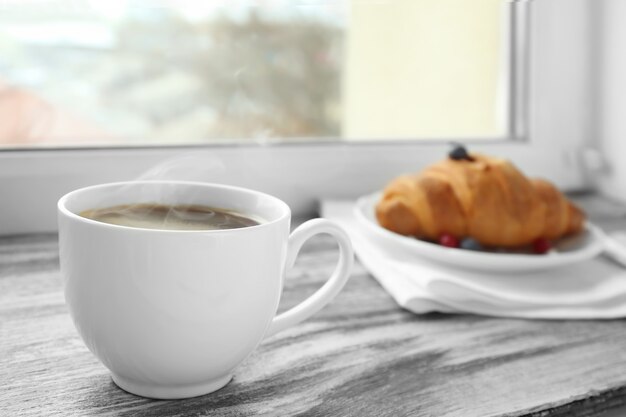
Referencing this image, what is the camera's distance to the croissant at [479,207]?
0.72m

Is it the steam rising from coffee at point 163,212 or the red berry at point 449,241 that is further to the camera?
the red berry at point 449,241

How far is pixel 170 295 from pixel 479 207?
442 millimetres

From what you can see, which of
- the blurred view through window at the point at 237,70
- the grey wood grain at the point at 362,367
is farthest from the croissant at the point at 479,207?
the blurred view through window at the point at 237,70

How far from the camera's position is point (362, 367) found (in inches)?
19.0

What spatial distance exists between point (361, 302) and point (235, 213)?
203mm

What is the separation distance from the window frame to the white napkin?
22 cm

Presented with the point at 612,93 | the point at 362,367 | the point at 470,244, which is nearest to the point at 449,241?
the point at 470,244

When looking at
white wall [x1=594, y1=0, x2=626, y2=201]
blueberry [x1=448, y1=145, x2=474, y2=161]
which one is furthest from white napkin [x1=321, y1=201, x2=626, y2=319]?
white wall [x1=594, y1=0, x2=626, y2=201]

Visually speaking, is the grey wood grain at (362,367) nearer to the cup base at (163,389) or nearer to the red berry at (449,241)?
the cup base at (163,389)

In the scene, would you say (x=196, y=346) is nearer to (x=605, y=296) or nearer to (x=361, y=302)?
(x=361, y=302)

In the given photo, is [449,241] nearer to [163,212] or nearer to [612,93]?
[163,212]

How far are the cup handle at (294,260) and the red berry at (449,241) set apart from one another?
29 cm

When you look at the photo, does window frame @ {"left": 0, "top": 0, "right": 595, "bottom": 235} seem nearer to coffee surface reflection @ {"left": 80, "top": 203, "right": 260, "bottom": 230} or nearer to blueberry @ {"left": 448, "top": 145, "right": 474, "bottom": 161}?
blueberry @ {"left": 448, "top": 145, "right": 474, "bottom": 161}

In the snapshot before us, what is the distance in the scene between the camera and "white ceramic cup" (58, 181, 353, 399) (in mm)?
364
